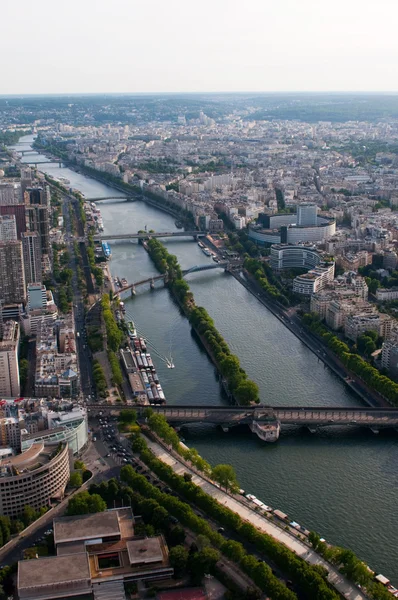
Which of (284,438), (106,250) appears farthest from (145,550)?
(106,250)

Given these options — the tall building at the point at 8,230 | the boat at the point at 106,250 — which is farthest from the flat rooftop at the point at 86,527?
the boat at the point at 106,250

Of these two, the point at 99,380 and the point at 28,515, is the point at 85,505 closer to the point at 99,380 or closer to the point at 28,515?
the point at 28,515

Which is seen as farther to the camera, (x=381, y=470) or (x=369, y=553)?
(x=381, y=470)

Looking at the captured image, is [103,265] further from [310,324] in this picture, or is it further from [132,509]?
[132,509]

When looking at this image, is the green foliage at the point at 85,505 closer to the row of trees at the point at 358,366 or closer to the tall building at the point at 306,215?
the row of trees at the point at 358,366

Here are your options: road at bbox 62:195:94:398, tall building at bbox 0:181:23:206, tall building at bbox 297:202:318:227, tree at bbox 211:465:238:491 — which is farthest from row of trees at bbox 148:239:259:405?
tall building at bbox 0:181:23:206

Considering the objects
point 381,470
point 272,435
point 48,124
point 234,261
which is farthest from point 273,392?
point 48,124
